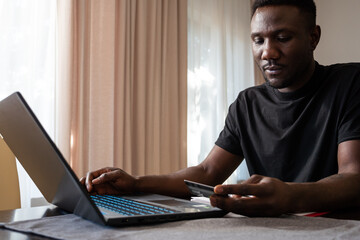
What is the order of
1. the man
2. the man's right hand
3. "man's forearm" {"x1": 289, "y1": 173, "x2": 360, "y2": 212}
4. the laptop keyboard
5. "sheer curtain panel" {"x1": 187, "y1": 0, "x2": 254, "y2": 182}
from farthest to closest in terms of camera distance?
"sheer curtain panel" {"x1": 187, "y1": 0, "x2": 254, "y2": 182}, the man, the man's right hand, "man's forearm" {"x1": 289, "y1": 173, "x2": 360, "y2": 212}, the laptop keyboard

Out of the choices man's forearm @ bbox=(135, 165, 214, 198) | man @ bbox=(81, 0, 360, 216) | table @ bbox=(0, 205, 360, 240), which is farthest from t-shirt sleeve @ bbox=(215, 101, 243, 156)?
table @ bbox=(0, 205, 360, 240)

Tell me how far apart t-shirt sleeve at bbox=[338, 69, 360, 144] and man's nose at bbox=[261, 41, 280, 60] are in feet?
0.87

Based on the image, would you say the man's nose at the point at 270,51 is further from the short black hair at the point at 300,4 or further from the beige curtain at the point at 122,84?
the beige curtain at the point at 122,84

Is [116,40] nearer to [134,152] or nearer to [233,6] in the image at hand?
[134,152]

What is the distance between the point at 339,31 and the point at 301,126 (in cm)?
363

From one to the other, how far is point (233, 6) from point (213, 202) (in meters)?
3.64

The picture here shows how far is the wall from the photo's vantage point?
14.8 ft

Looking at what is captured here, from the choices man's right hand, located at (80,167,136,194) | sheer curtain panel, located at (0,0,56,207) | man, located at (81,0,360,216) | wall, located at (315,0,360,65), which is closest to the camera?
man's right hand, located at (80,167,136,194)

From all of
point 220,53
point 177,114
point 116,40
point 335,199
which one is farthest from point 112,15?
point 335,199

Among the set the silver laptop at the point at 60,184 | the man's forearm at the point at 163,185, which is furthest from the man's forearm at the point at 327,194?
the man's forearm at the point at 163,185

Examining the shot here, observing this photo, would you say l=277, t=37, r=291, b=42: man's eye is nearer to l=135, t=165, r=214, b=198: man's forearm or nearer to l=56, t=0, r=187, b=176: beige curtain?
l=135, t=165, r=214, b=198: man's forearm

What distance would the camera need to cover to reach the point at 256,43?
1404 mm

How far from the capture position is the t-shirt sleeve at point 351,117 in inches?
47.6

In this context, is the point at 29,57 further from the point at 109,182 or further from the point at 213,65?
the point at 213,65
